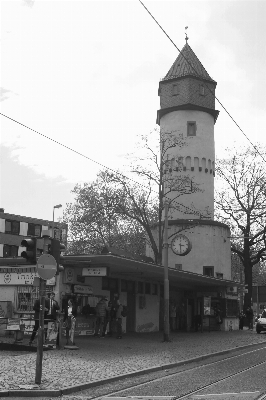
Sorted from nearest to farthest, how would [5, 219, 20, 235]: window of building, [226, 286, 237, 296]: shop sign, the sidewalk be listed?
the sidewalk < [226, 286, 237, 296]: shop sign < [5, 219, 20, 235]: window of building

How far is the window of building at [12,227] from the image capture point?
84.1 meters

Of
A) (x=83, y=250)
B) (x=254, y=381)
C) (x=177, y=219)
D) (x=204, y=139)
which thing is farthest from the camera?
(x=83, y=250)

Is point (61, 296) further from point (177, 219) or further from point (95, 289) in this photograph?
point (177, 219)

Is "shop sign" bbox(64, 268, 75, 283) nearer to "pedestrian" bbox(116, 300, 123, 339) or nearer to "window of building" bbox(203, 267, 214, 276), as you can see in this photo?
"pedestrian" bbox(116, 300, 123, 339)

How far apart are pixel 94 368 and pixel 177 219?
30.1 metres

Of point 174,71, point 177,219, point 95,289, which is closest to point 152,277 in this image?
point 95,289

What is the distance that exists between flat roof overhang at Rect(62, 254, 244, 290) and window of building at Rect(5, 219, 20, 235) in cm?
5022

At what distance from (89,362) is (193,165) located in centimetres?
3187

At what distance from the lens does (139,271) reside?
2781cm

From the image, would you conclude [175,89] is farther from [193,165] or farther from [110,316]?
[110,316]

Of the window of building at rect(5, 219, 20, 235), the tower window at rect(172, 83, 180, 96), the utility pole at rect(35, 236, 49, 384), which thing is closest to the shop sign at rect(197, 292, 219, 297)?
the tower window at rect(172, 83, 180, 96)

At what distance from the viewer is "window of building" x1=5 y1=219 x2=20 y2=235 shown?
276 feet

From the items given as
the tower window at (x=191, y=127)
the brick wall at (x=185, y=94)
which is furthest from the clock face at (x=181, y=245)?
the brick wall at (x=185, y=94)

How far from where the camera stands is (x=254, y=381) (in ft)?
Answer: 44.1
